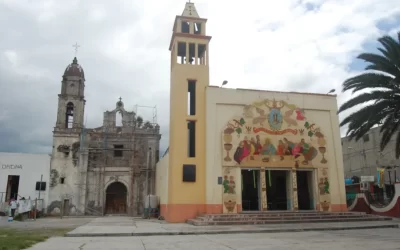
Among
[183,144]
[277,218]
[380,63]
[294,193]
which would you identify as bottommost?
[277,218]

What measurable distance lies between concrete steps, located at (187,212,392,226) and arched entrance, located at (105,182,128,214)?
14880 mm

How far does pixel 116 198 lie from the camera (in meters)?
33.4

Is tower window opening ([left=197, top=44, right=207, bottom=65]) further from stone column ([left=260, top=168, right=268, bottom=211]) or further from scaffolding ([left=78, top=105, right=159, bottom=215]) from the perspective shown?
scaffolding ([left=78, top=105, right=159, bottom=215])

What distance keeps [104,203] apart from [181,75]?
16.0 metres

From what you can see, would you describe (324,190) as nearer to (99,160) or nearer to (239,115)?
(239,115)

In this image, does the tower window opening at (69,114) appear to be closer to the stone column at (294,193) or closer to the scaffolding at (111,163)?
the scaffolding at (111,163)

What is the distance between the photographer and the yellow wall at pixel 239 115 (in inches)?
827

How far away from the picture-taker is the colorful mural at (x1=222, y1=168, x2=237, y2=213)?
2055cm

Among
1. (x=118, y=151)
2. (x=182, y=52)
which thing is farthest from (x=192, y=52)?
(x=118, y=151)

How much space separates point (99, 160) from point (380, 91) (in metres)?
24.6

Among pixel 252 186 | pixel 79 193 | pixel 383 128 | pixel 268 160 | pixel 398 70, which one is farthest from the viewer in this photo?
pixel 79 193

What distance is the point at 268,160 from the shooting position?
21.6 m

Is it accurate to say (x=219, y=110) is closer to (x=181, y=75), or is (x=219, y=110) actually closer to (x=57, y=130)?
(x=181, y=75)

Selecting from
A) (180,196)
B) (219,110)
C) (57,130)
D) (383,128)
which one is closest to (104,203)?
(57,130)
